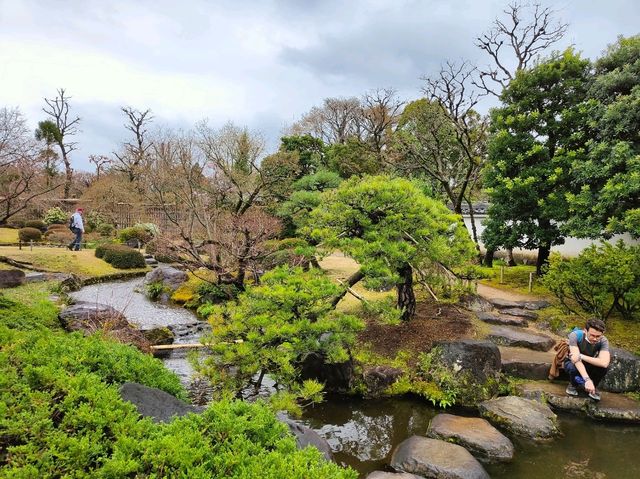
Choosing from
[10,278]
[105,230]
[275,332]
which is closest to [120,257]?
[10,278]

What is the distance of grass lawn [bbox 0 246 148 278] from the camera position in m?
15.1

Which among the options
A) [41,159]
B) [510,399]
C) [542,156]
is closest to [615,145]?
[542,156]

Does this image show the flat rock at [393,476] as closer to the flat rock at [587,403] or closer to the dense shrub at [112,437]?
the dense shrub at [112,437]

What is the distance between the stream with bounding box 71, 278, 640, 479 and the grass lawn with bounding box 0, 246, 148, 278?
33.7 feet

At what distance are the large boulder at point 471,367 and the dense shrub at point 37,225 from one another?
2510 cm

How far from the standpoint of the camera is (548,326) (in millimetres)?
9422

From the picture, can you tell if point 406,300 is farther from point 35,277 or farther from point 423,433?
point 35,277

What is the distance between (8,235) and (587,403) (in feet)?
85.8

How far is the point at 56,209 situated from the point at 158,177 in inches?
322

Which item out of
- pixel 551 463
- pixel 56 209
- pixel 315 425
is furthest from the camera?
pixel 56 209

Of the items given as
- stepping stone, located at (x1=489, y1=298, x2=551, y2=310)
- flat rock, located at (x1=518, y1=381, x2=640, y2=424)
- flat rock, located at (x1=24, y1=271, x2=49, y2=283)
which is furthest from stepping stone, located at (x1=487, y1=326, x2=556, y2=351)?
flat rock, located at (x1=24, y1=271, x2=49, y2=283)

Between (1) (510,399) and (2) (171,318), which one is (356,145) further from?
(1) (510,399)

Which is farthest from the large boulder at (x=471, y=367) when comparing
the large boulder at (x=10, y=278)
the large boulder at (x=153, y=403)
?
the large boulder at (x=10, y=278)

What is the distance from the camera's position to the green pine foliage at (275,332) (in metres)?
5.26
